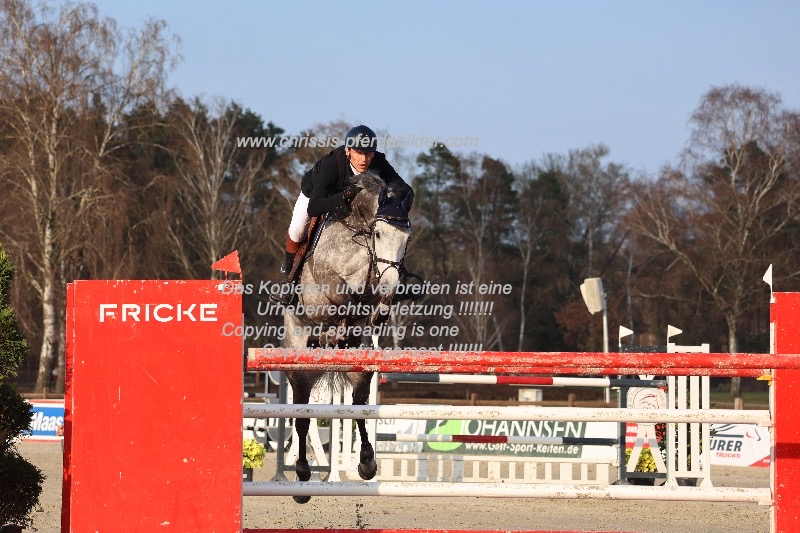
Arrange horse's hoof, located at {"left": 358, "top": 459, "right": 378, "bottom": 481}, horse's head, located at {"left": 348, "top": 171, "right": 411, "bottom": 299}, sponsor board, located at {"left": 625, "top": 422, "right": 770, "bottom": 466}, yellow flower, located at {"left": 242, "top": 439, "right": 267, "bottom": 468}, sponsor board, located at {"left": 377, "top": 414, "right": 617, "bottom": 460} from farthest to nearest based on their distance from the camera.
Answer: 1. sponsor board, located at {"left": 625, "top": 422, "right": 770, "bottom": 466}
2. sponsor board, located at {"left": 377, "top": 414, "right": 617, "bottom": 460}
3. yellow flower, located at {"left": 242, "top": 439, "right": 267, "bottom": 468}
4. horse's hoof, located at {"left": 358, "top": 459, "right": 378, "bottom": 481}
5. horse's head, located at {"left": 348, "top": 171, "right": 411, "bottom": 299}

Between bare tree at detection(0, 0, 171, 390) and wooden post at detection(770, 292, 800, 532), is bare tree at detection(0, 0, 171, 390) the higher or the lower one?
the higher one

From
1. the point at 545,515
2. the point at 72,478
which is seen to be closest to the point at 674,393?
the point at 545,515

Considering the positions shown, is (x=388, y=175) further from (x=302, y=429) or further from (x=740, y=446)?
(x=740, y=446)

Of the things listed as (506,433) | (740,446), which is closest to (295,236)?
(506,433)

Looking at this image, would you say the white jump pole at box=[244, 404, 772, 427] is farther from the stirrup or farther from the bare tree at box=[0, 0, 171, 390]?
the bare tree at box=[0, 0, 171, 390]

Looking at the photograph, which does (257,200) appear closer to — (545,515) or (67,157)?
(67,157)

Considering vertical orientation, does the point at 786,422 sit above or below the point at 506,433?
above

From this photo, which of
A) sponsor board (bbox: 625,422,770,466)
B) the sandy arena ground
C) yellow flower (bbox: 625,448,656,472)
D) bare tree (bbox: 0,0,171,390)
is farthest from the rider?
bare tree (bbox: 0,0,171,390)

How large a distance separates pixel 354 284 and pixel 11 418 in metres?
1.97

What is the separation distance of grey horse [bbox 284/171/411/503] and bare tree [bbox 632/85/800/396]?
2422 cm

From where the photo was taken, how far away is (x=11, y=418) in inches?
127

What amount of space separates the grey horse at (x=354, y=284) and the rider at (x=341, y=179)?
0.08 metres

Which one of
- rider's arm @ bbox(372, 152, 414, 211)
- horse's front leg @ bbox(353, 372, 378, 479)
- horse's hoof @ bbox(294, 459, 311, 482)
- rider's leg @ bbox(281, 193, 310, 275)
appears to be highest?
rider's arm @ bbox(372, 152, 414, 211)

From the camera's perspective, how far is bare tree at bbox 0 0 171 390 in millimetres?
20047
